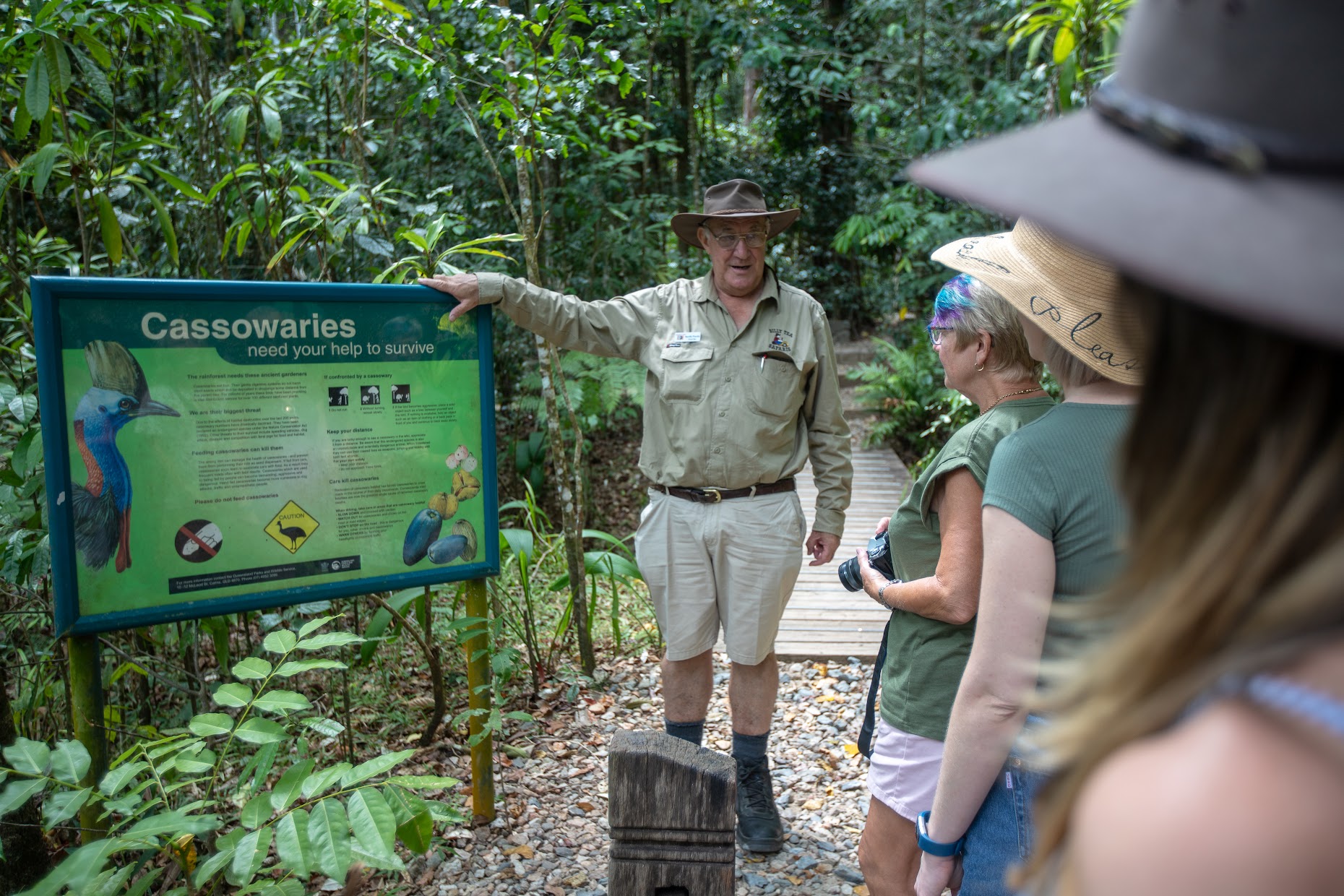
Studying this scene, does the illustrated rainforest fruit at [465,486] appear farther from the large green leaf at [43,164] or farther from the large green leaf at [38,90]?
the large green leaf at [38,90]

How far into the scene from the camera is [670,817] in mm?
1620

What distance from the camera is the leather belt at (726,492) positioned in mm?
3174

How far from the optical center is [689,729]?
3.21 meters

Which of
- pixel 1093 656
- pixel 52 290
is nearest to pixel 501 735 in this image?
pixel 52 290

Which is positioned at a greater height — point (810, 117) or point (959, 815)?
point (810, 117)

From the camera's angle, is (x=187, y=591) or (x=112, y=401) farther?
(x=187, y=591)

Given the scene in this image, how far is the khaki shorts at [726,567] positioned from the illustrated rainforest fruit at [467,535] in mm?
636

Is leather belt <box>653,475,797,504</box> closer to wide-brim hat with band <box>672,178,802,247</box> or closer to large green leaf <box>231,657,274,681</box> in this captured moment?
wide-brim hat with band <box>672,178,802,247</box>

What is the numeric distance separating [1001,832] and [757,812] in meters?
1.68

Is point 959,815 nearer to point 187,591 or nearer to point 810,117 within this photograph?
point 187,591

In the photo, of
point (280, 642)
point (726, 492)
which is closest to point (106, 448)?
point (280, 642)

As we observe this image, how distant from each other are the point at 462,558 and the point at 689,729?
1.01m

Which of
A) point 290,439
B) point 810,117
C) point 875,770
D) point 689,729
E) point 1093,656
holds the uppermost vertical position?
point 810,117

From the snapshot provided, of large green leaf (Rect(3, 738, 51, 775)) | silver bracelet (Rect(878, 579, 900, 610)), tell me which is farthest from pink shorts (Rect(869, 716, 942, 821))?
large green leaf (Rect(3, 738, 51, 775))
